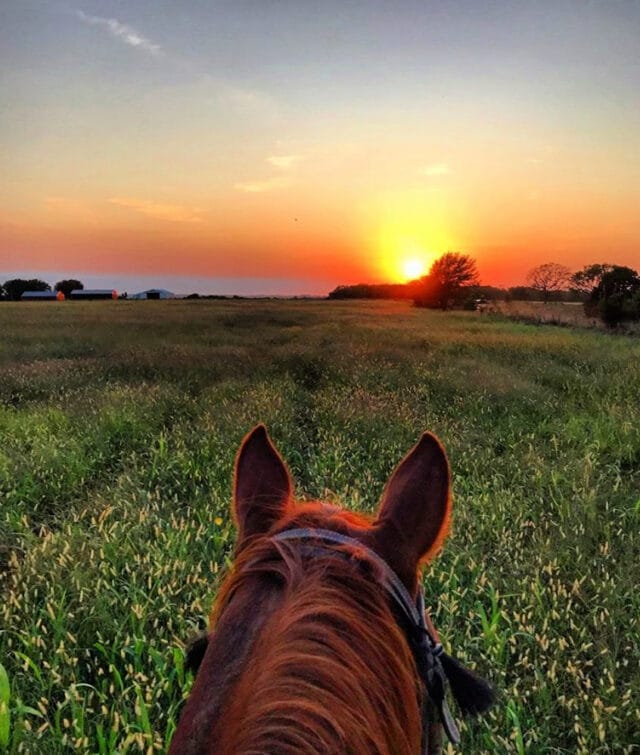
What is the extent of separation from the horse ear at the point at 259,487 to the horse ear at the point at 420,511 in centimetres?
27

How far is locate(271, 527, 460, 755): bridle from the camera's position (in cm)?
107

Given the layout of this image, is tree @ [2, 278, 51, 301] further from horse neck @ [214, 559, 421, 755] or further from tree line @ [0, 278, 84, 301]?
horse neck @ [214, 559, 421, 755]

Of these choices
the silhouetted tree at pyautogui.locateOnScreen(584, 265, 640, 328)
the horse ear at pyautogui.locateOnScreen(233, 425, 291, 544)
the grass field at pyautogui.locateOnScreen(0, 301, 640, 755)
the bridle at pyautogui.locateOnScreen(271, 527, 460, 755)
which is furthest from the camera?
the silhouetted tree at pyautogui.locateOnScreen(584, 265, 640, 328)

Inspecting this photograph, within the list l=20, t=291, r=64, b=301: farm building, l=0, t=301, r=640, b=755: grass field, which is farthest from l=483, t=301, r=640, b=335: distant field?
l=20, t=291, r=64, b=301: farm building

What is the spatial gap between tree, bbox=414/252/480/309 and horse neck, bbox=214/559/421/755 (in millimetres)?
46326

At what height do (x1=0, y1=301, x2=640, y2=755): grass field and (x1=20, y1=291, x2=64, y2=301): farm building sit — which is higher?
(x1=20, y1=291, x2=64, y2=301): farm building

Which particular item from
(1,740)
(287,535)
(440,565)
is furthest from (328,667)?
(440,565)

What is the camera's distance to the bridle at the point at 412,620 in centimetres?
107

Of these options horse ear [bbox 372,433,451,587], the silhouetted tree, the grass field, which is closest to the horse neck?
horse ear [bbox 372,433,451,587]

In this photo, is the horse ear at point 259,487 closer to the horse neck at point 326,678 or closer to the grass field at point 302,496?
the horse neck at point 326,678

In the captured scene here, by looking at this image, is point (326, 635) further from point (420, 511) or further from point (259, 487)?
point (259, 487)

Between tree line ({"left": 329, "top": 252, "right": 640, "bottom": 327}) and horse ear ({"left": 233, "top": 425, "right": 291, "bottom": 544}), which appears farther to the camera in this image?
tree line ({"left": 329, "top": 252, "right": 640, "bottom": 327})

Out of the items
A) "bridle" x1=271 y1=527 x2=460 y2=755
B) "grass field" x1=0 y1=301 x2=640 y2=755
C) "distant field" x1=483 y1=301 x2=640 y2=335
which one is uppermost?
"distant field" x1=483 y1=301 x2=640 y2=335

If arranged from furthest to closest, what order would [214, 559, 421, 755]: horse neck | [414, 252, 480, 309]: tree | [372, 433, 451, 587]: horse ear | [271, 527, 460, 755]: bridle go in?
[414, 252, 480, 309]: tree, [372, 433, 451, 587]: horse ear, [271, 527, 460, 755]: bridle, [214, 559, 421, 755]: horse neck
